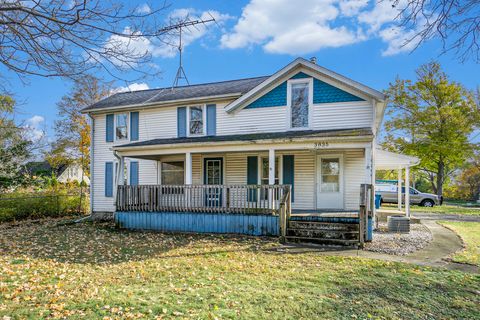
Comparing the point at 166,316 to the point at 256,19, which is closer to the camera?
the point at 166,316

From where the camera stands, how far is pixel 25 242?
1007 centimetres

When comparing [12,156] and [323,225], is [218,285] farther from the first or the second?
[12,156]

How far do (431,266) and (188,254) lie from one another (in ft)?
18.6

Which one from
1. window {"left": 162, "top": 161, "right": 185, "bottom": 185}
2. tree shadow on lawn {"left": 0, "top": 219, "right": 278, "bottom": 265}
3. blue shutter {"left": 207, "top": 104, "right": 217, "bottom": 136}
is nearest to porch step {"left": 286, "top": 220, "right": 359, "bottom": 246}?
tree shadow on lawn {"left": 0, "top": 219, "right": 278, "bottom": 265}

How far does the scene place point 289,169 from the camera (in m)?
13.4

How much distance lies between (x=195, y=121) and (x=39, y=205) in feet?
30.4

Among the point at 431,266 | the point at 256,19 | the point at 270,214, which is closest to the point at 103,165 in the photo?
the point at 270,214

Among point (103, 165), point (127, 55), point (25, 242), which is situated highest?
point (127, 55)

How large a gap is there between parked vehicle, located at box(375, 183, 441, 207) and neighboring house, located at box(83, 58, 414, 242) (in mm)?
13075

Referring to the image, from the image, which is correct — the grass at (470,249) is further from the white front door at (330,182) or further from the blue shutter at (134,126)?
the blue shutter at (134,126)

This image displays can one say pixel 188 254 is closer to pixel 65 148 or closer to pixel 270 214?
pixel 270 214

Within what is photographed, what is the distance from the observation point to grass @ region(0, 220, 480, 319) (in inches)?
175

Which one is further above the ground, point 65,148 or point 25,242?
point 65,148

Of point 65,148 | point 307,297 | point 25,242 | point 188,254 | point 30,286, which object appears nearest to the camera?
point 307,297
